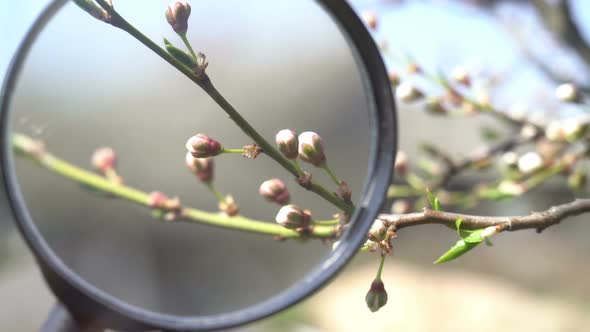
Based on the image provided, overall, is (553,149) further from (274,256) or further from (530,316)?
(530,316)

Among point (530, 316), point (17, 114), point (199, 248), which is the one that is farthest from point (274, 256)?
point (530, 316)

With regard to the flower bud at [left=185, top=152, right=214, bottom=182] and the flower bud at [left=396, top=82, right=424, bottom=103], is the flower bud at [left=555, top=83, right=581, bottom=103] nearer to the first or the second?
the flower bud at [left=396, top=82, right=424, bottom=103]

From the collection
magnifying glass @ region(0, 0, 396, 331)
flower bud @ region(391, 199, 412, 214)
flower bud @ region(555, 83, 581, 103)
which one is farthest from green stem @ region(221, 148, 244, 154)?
flower bud @ region(555, 83, 581, 103)

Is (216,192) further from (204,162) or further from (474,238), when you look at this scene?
(474,238)

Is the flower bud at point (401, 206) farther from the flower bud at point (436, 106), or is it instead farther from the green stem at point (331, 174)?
the green stem at point (331, 174)

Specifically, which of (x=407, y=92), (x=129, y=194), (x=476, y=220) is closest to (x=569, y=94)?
(x=407, y=92)

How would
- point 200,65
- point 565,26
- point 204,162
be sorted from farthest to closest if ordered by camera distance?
point 565,26 → point 204,162 → point 200,65
